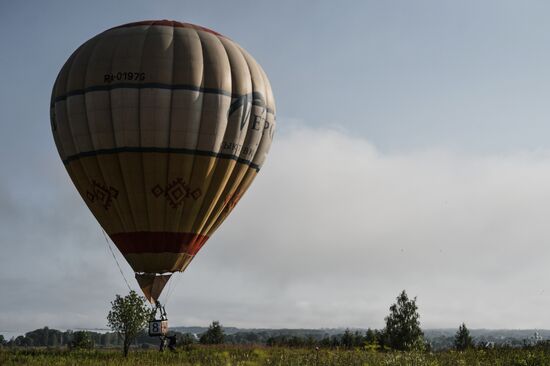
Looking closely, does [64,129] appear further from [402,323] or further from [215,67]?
[402,323]

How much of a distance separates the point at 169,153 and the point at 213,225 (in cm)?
497

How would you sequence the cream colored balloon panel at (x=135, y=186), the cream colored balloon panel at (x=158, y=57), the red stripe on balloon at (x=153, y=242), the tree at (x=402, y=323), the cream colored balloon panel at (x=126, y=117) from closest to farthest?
1. the cream colored balloon panel at (x=126, y=117)
2. the cream colored balloon panel at (x=135, y=186)
3. the cream colored balloon panel at (x=158, y=57)
4. the red stripe on balloon at (x=153, y=242)
5. the tree at (x=402, y=323)

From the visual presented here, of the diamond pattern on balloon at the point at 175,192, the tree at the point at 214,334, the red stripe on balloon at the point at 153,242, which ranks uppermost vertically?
the diamond pattern on balloon at the point at 175,192

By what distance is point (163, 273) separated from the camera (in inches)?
1196

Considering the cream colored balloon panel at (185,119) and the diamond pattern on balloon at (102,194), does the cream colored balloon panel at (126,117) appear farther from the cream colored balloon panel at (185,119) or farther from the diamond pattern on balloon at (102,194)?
the diamond pattern on balloon at (102,194)

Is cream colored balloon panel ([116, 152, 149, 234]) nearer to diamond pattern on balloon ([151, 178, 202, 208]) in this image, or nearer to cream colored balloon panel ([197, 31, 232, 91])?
diamond pattern on balloon ([151, 178, 202, 208])

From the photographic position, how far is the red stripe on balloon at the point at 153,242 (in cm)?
2947

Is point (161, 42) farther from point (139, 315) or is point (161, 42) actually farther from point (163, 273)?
point (139, 315)

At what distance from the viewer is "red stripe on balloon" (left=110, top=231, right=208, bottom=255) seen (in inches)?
1160

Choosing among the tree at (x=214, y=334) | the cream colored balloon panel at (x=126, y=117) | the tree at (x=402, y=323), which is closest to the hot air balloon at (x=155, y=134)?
the cream colored balloon panel at (x=126, y=117)

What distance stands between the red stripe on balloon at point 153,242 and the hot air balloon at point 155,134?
0.16 feet

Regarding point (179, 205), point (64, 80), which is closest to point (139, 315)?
point (179, 205)

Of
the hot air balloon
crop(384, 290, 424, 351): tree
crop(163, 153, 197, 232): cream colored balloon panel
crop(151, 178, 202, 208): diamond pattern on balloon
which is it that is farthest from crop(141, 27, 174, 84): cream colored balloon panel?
crop(384, 290, 424, 351): tree

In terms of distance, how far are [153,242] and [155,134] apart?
17.3 feet
